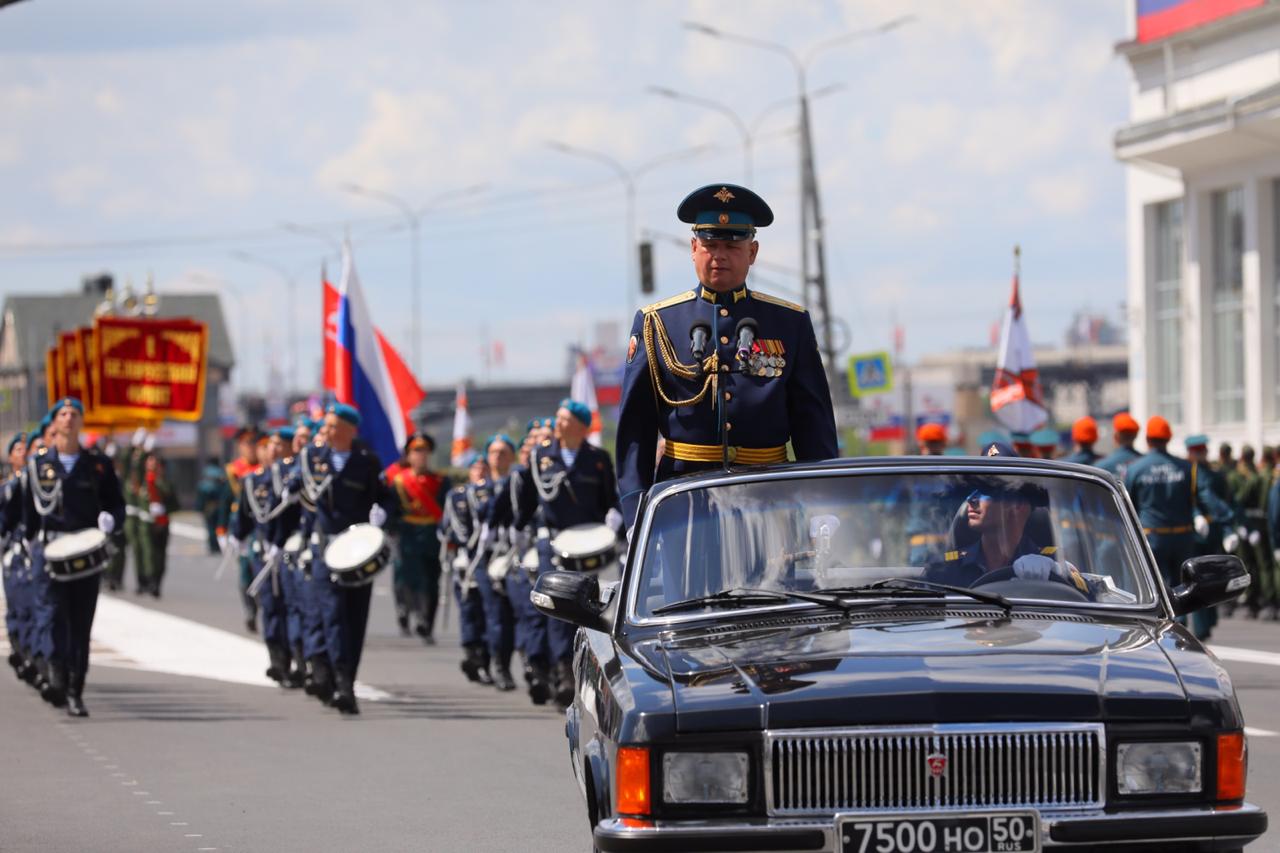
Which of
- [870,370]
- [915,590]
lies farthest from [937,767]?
[870,370]

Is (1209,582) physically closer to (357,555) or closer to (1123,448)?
(357,555)

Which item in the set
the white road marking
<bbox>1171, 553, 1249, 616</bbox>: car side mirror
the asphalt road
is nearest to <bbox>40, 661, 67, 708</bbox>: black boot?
the asphalt road

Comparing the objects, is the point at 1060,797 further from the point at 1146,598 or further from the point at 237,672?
the point at 237,672

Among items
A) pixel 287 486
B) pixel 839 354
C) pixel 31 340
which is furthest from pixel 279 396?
pixel 287 486

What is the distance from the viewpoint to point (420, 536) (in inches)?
Answer: 911

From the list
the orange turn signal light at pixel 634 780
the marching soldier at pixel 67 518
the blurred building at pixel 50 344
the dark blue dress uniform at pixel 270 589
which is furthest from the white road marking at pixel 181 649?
the blurred building at pixel 50 344

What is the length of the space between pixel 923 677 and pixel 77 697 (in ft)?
33.5

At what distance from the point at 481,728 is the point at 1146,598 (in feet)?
24.8

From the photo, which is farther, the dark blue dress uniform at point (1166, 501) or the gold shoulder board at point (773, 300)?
the dark blue dress uniform at point (1166, 501)

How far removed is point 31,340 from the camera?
5295 inches

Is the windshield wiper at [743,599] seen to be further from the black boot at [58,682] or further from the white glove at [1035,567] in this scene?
the black boot at [58,682]

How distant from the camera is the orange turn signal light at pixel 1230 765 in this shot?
581cm

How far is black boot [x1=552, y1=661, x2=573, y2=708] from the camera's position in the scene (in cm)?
1484

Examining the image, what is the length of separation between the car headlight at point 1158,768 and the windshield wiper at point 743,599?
3.64 feet
